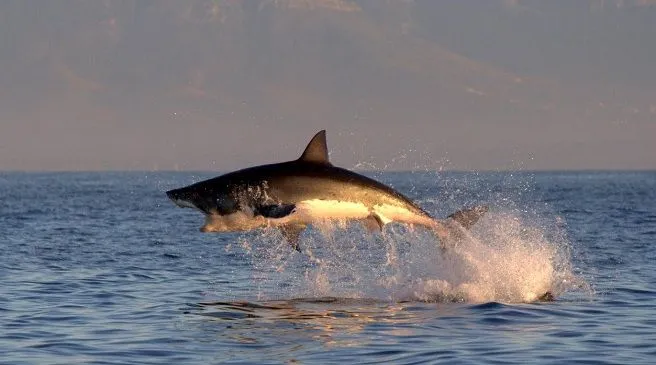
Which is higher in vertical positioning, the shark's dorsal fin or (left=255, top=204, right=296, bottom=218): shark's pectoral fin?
Answer: the shark's dorsal fin

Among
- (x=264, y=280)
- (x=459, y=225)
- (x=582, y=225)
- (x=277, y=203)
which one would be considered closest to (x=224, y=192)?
(x=277, y=203)

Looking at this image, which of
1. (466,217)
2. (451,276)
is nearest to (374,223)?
(466,217)

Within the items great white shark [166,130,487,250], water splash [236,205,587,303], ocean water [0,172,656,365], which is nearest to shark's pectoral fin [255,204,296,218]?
great white shark [166,130,487,250]

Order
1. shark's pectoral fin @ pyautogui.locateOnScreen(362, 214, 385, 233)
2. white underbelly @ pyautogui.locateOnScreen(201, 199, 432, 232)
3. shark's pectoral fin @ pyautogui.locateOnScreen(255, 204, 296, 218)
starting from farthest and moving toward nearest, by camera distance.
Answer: shark's pectoral fin @ pyautogui.locateOnScreen(362, 214, 385, 233) < white underbelly @ pyautogui.locateOnScreen(201, 199, 432, 232) < shark's pectoral fin @ pyautogui.locateOnScreen(255, 204, 296, 218)

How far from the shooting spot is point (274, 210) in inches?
695

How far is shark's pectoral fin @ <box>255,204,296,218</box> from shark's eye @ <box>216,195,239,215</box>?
0.39 m

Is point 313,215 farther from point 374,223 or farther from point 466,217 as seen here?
point 466,217

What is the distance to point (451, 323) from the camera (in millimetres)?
17156

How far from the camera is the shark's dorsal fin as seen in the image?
17875 millimetres

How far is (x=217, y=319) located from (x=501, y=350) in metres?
4.76

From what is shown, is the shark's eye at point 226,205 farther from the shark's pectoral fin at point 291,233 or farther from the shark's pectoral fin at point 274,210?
the shark's pectoral fin at point 291,233

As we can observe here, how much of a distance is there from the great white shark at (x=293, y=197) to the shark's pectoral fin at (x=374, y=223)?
0.6 inches

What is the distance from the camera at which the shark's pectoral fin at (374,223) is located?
18156 millimetres

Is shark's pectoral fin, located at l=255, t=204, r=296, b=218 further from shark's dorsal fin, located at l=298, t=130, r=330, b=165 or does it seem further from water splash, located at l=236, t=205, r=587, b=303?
water splash, located at l=236, t=205, r=587, b=303
